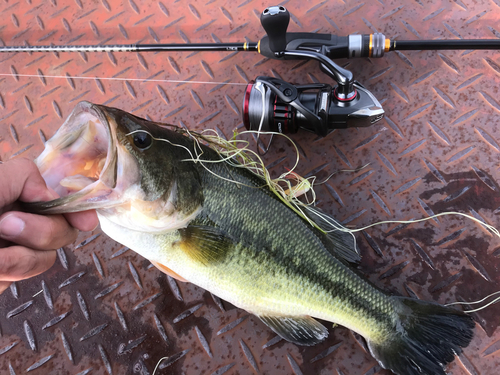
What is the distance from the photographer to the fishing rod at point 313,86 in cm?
190

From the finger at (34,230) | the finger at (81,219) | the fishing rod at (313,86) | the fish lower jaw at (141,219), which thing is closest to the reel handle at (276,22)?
the fishing rod at (313,86)

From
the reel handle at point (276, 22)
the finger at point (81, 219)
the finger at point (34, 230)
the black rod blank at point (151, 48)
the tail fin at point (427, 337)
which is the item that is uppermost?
the reel handle at point (276, 22)

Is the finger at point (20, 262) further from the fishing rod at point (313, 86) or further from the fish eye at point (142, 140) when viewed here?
the fishing rod at point (313, 86)

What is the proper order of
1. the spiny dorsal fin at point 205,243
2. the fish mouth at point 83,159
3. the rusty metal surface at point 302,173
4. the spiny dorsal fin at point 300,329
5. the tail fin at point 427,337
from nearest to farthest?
the fish mouth at point 83,159
the spiny dorsal fin at point 205,243
the tail fin at point 427,337
the spiny dorsal fin at point 300,329
the rusty metal surface at point 302,173

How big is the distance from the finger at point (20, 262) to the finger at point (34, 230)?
0.11 feet

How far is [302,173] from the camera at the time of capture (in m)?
2.35

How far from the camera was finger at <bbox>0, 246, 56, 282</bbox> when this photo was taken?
1.37 metres

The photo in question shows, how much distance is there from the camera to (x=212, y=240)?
69.7 inches

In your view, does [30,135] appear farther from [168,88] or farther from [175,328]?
[175,328]

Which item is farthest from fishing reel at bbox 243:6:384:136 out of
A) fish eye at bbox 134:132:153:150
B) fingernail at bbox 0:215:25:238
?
fingernail at bbox 0:215:25:238

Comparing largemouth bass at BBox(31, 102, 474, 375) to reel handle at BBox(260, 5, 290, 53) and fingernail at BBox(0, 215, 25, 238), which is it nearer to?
fingernail at BBox(0, 215, 25, 238)

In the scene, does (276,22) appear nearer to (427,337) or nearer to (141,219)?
(141,219)

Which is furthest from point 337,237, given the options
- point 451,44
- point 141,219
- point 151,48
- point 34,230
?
point 151,48

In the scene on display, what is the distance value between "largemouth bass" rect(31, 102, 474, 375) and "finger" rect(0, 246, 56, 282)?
11.7 inches
